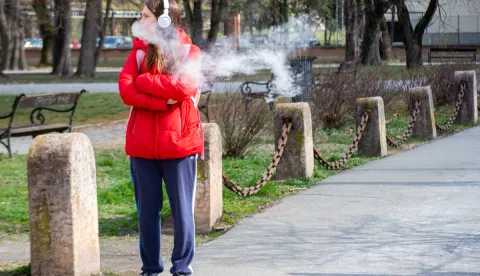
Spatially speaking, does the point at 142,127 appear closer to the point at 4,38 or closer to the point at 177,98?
the point at 177,98

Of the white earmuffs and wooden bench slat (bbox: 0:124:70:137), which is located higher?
the white earmuffs

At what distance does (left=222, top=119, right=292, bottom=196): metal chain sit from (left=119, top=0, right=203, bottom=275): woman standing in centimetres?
239

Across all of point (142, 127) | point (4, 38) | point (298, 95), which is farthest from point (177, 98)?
point (4, 38)

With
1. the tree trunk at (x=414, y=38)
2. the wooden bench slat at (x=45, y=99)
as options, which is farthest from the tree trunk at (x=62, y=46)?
the wooden bench slat at (x=45, y=99)

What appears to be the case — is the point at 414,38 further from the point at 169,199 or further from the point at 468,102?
the point at 169,199

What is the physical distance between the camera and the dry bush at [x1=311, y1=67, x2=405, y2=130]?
1496 cm

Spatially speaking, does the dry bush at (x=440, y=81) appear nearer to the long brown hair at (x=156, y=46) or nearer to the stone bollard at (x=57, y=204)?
the long brown hair at (x=156, y=46)

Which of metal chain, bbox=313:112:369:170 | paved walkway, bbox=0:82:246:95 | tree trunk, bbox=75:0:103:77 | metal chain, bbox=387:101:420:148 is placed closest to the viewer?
metal chain, bbox=313:112:369:170

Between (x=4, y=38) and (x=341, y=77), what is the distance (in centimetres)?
2470

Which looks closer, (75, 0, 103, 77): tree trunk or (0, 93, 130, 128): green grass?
(0, 93, 130, 128): green grass

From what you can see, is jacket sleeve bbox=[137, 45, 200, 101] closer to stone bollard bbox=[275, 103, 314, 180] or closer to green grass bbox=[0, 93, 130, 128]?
stone bollard bbox=[275, 103, 314, 180]

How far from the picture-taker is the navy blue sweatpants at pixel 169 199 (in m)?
5.35

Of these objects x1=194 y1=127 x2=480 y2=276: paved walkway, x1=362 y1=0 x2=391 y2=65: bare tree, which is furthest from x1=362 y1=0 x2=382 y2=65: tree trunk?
x1=194 y1=127 x2=480 y2=276: paved walkway

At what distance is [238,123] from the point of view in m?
12.0
